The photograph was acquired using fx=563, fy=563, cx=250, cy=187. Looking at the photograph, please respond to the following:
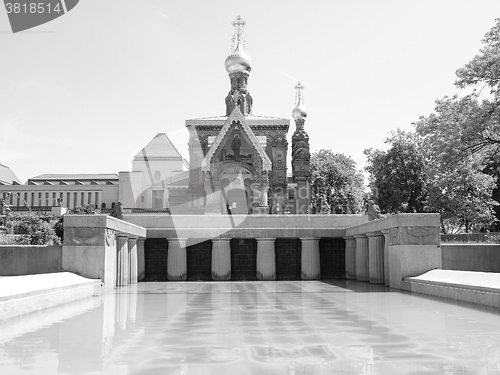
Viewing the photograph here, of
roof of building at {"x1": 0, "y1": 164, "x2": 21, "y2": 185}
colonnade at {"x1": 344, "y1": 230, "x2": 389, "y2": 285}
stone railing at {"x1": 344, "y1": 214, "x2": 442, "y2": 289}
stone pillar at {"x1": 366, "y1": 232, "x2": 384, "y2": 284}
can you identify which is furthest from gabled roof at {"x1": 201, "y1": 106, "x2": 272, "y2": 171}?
roof of building at {"x1": 0, "y1": 164, "x2": 21, "y2": 185}

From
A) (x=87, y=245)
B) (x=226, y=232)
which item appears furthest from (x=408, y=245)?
(x=226, y=232)

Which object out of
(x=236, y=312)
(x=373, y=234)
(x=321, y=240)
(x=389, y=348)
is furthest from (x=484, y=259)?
(x=389, y=348)

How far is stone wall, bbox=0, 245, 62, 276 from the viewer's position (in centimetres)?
2138

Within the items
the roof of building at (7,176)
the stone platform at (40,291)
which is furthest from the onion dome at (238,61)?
the roof of building at (7,176)

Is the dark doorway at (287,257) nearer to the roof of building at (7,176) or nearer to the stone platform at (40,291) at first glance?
the stone platform at (40,291)

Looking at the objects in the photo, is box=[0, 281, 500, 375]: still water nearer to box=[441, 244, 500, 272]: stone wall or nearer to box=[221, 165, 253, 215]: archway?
box=[441, 244, 500, 272]: stone wall

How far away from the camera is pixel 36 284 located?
15.7m

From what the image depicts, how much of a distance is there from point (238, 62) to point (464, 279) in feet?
174

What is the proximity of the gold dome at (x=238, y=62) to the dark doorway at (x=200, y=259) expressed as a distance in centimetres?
3870

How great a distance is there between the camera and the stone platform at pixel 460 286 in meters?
14.7

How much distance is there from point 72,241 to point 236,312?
8.23m

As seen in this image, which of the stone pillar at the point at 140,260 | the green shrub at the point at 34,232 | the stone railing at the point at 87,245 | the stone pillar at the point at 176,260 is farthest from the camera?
the green shrub at the point at 34,232

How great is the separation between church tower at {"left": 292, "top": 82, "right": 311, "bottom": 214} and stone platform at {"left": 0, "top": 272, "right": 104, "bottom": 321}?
140 ft

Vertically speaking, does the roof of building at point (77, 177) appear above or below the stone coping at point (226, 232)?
above
